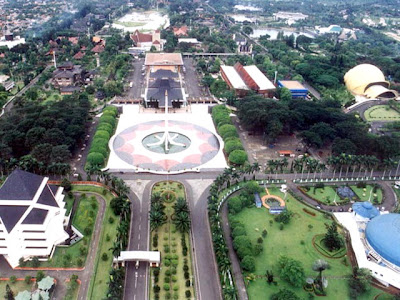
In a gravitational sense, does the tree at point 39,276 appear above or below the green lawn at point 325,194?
above

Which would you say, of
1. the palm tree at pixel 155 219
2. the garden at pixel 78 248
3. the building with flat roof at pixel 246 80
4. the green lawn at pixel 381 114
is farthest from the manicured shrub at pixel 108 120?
the green lawn at pixel 381 114

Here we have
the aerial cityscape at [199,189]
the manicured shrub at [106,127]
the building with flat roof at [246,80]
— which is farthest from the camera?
the building with flat roof at [246,80]

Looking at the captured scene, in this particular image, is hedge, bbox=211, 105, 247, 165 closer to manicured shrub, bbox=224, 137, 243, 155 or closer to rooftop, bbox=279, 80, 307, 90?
manicured shrub, bbox=224, 137, 243, 155

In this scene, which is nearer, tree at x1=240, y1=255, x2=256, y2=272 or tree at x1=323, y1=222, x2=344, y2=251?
tree at x1=240, y1=255, x2=256, y2=272

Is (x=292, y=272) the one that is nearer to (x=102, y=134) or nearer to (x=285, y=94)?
(x=102, y=134)

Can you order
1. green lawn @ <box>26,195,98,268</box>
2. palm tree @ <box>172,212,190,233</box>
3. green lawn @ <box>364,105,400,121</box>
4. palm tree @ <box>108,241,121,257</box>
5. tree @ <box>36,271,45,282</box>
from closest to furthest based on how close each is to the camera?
tree @ <box>36,271,45,282</box>, palm tree @ <box>108,241,121,257</box>, green lawn @ <box>26,195,98,268</box>, palm tree @ <box>172,212,190,233</box>, green lawn @ <box>364,105,400,121</box>

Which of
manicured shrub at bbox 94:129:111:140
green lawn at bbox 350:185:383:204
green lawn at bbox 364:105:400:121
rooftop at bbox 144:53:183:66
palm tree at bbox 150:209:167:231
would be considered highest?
A: palm tree at bbox 150:209:167:231

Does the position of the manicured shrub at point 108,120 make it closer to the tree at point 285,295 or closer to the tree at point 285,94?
the tree at point 285,94

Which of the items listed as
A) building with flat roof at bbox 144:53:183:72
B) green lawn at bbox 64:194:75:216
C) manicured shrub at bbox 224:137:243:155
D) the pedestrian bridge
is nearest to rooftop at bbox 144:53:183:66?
building with flat roof at bbox 144:53:183:72
